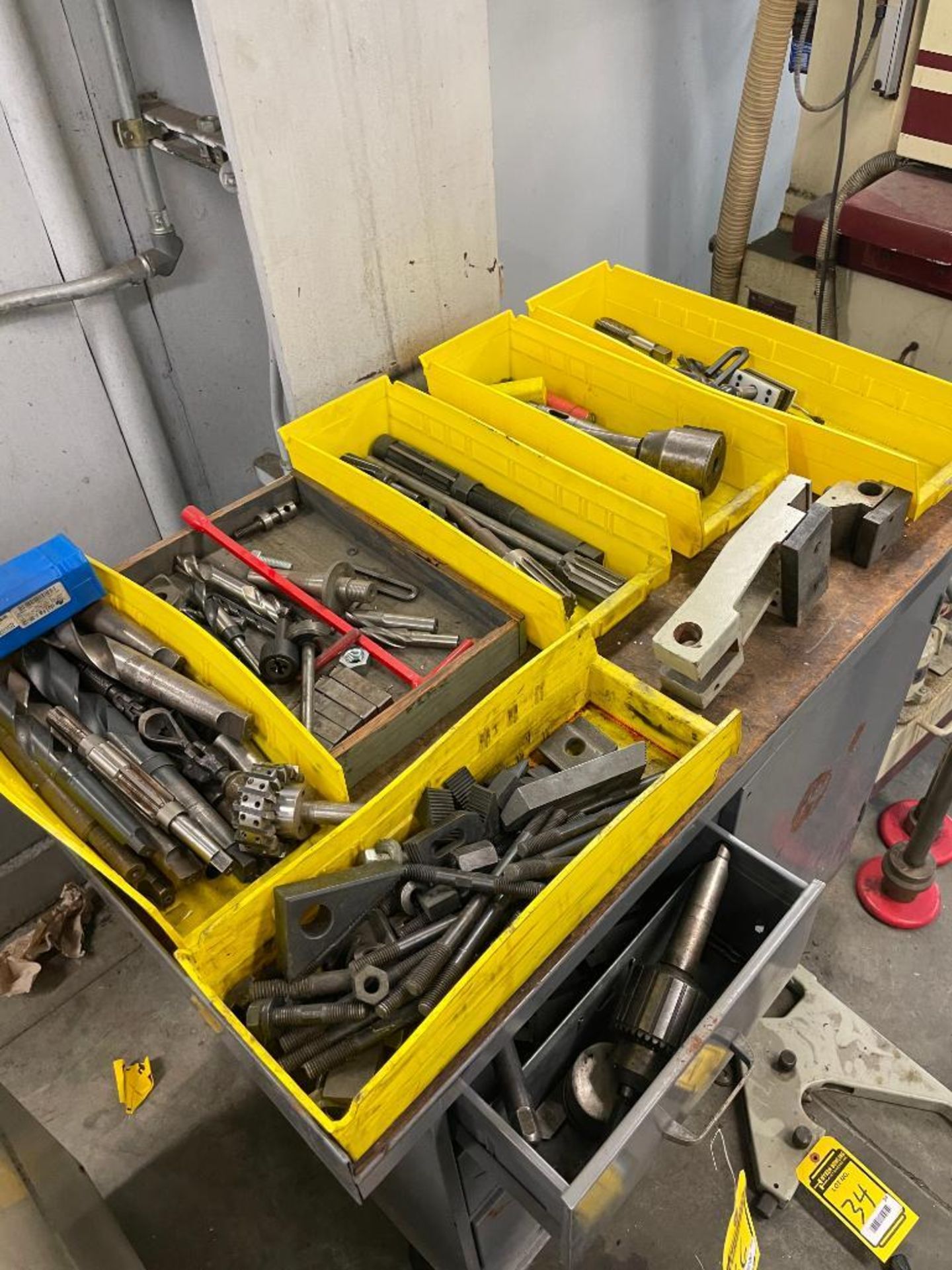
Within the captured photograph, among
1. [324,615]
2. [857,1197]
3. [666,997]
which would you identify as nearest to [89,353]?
[324,615]

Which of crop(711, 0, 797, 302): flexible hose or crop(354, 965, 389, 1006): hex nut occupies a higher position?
crop(711, 0, 797, 302): flexible hose

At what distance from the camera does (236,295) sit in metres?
1.86

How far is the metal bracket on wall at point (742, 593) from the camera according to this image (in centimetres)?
102

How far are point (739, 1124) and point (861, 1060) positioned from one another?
0.79 feet

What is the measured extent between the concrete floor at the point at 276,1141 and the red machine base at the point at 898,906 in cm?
2

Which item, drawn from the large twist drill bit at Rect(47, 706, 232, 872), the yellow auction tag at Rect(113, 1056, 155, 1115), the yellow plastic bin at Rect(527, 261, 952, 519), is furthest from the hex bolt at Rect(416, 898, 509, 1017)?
the yellow auction tag at Rect(113, 1056, 155, 1115)

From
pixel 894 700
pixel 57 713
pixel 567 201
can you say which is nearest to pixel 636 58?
pixel 567 201

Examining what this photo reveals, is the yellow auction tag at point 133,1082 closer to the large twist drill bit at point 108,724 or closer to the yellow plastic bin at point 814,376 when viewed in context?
the large twist drill bit at point 108,724

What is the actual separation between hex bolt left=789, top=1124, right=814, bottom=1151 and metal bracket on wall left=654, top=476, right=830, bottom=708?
884mm

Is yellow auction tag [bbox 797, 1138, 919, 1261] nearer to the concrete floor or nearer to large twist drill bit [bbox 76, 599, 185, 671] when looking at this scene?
the concrete floor

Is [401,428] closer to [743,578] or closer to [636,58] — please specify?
[743,578]

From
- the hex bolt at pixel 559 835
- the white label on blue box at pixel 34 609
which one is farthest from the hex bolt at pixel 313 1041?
the white label on blue box at pixel 34 609

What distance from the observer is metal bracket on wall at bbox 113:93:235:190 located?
56.5 inches

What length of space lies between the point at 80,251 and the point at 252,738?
3.32ft
